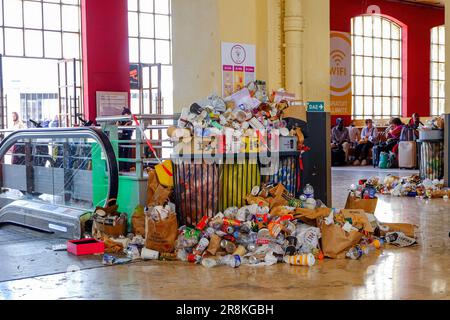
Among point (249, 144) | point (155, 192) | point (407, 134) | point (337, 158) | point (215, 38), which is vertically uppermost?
point (215, 38)

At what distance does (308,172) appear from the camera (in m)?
7.19

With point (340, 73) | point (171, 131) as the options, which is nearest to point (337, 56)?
point (340, 73)

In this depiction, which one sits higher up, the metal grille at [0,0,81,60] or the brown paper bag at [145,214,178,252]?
the metal grille at [0,0,81,60]

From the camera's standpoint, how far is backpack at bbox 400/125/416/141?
626 inches

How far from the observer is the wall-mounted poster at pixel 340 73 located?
21.0 m

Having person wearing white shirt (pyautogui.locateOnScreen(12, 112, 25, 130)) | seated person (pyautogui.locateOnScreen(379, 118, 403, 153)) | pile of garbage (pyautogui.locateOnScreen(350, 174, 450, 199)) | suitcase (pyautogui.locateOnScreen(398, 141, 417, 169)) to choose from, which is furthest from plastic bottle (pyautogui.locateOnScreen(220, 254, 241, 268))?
seated person (pyautogui.locateOnScreen(379, 118, 403, 153))

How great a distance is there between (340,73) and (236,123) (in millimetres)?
15698

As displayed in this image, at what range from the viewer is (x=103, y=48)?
14750 mm

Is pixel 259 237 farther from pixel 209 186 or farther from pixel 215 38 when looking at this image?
pixel 215 38

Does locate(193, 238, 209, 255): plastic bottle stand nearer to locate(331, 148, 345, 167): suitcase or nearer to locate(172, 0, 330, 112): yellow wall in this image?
locate(172, 0, 330, 112): yellow wall

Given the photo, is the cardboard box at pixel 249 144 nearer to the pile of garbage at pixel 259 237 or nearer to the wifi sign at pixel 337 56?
the pile of garbage at pixel 259 237

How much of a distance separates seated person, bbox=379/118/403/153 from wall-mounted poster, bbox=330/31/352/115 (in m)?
3.36

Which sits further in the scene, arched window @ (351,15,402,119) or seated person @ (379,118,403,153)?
arched window @ (351,15,402,119)

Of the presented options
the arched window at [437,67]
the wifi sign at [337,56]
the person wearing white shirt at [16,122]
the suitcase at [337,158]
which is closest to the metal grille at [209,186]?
the person wearing white shirt at [16,122]
